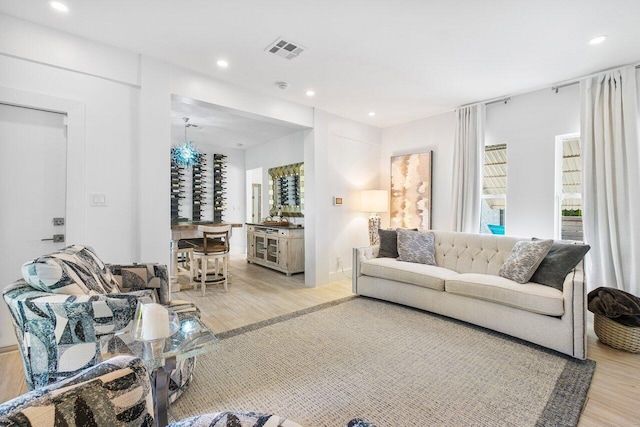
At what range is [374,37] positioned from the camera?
104 inches

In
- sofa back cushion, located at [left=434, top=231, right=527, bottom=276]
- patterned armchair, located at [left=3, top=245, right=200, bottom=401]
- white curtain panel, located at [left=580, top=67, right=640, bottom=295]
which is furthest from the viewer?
sofa back cushion, located at [left=434, top=231, right=527, bottom=276]

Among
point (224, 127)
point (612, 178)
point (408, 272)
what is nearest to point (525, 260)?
point (408, 272)

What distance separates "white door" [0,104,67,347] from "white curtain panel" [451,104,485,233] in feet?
15.3

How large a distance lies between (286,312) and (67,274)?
2213mm

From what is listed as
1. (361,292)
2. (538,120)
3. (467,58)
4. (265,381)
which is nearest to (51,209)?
(265,381)

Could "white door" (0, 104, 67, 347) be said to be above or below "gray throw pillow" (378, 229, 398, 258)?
above

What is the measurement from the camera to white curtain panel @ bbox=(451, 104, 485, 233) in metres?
4.19

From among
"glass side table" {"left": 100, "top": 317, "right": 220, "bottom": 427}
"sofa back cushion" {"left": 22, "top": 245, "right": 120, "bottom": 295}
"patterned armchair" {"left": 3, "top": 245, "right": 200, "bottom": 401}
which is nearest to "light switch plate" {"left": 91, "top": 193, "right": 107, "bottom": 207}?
"sofa back cushion" {"left": 22, "top": 245, "right": 120, "bottom": 295}

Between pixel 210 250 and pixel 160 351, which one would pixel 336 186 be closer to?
pixel 210 250

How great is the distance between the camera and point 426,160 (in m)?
4.84

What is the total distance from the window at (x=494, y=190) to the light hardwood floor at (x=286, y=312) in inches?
60.2

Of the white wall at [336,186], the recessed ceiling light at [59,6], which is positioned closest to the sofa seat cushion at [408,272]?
the white wall at [336,186]

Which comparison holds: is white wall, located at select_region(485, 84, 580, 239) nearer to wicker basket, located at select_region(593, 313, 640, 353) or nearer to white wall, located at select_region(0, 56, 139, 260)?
wicker basket, located at select_region(593, 313, 640, 353)

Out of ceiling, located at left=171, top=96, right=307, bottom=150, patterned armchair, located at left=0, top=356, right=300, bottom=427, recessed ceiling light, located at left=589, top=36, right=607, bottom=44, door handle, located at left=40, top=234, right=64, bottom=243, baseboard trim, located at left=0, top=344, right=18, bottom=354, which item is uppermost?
ceiling, located at left=171, top=96, right=307, bottom=150
